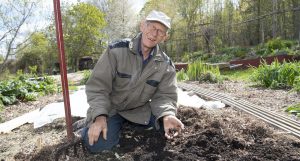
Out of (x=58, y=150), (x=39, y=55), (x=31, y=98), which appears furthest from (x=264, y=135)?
(x=39, y=55)

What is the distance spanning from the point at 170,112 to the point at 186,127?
53 centimetres

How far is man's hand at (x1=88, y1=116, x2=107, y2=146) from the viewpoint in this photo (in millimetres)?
2125

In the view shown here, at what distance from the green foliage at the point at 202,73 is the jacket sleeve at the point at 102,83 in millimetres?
5060

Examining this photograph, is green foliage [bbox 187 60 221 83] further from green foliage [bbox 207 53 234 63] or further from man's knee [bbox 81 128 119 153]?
green foliage [bbox 207 53 234 63]

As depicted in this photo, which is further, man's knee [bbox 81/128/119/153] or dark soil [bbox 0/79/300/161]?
man's knee [bbox 81/128/119/153]

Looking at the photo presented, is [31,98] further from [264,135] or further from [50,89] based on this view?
[264,135]

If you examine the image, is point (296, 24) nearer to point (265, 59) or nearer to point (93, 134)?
point (265, 59)

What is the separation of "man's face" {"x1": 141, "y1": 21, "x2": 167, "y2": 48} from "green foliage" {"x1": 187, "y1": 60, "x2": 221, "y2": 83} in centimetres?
495

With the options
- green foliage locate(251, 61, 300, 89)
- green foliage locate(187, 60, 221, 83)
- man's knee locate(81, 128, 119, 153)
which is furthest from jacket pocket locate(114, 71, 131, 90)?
green foliage locate(187, 60, 221, 83)

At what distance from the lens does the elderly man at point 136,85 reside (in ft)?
7.91

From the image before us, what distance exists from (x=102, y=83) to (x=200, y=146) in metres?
0.83

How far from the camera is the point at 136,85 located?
2.53 m

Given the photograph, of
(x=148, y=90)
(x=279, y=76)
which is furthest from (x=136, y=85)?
(x=279, y=76)

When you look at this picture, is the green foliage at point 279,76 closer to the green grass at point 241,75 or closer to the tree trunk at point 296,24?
the green grass at point 241,75
